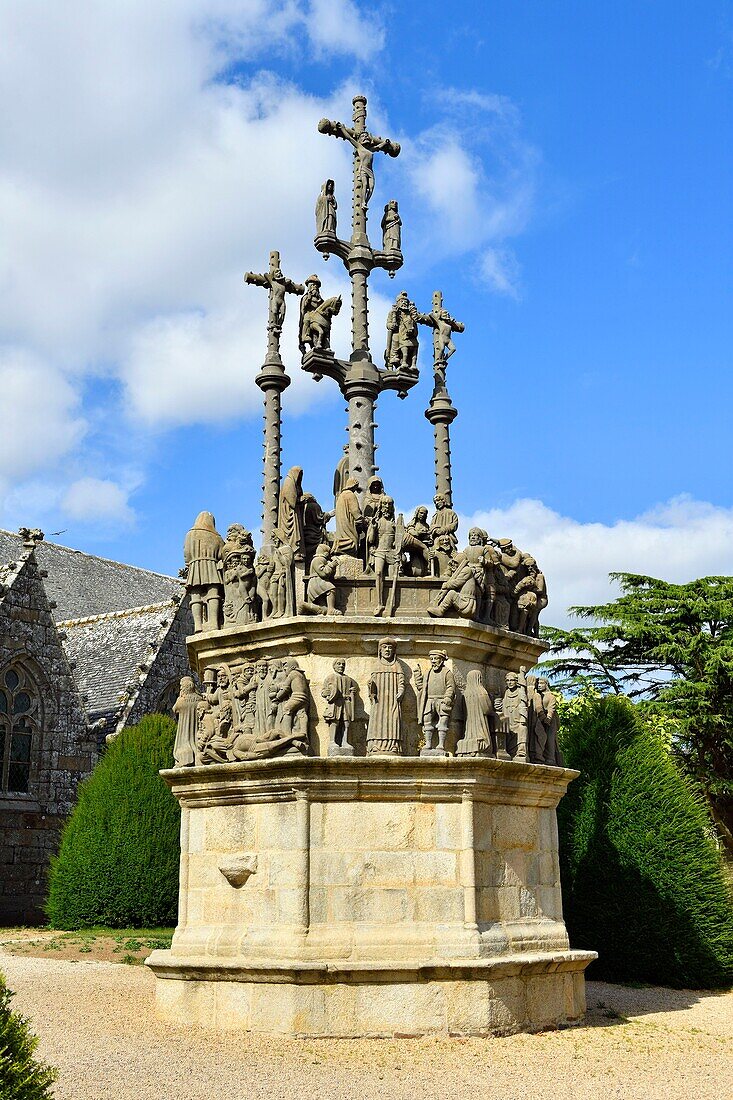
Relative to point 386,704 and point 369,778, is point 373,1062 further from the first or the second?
point 386,704

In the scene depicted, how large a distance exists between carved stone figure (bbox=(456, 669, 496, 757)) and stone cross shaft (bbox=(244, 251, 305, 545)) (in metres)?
5.51

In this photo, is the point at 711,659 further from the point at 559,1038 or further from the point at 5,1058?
the point at 5,1058

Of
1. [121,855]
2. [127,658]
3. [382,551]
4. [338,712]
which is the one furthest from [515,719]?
[127,658]

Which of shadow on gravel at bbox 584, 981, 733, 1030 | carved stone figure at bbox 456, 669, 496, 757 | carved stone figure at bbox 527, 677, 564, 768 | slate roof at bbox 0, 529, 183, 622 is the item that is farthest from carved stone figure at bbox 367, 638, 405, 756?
slate roof at bbox 0, 529, 183, 622

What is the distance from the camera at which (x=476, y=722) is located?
1191cm

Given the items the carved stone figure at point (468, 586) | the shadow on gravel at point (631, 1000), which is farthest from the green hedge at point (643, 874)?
the carved stone figure at point (468, 586)

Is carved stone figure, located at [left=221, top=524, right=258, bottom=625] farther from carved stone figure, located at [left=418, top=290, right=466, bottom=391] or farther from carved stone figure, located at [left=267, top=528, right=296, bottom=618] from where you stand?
carved stone figure, located at [left=418, top=290, right=466, bottom=391]

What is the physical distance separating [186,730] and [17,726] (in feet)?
49.9

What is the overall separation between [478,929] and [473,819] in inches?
41.8

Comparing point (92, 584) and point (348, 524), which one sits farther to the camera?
point (92, 584)

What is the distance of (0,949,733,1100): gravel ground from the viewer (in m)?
9.34

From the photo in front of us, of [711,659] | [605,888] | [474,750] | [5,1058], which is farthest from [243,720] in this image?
[711,659]

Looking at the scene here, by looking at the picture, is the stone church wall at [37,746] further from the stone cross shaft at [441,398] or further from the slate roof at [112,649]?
the stone cross shaft at [441,398]

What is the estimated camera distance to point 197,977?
11.7m
